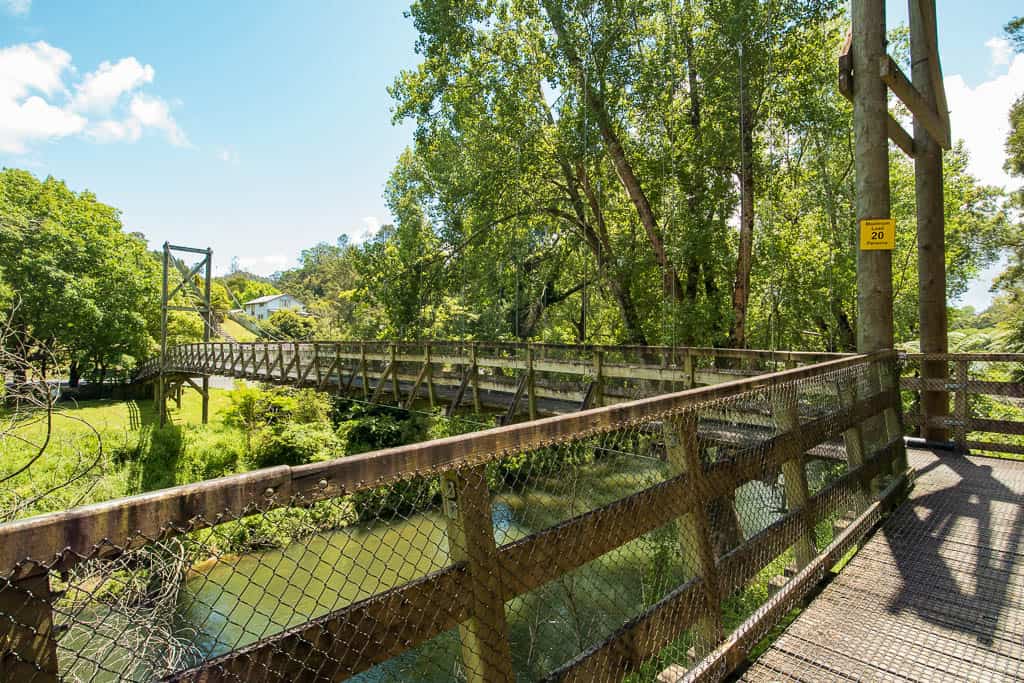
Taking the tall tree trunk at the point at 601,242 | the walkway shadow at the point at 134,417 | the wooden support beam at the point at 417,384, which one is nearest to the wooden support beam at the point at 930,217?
the tall tree trunk at the point at 601,242

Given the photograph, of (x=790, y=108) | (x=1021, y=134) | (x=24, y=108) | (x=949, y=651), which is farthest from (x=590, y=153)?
(x=24, y=108)

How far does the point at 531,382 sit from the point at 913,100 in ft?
14.3

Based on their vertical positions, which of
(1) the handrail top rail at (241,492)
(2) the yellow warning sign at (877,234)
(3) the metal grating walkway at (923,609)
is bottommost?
(3) the metal grating walkway at (923,609)

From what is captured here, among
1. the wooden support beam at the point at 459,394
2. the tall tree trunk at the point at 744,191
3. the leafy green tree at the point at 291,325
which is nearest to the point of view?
the wooden support beam at the point at 459,394

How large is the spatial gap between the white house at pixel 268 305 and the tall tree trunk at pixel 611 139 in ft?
166

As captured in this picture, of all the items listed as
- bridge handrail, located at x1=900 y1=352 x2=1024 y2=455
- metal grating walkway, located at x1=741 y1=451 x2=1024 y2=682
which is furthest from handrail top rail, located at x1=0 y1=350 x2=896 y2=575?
bridge handrail, located at x1=900 y1=352 x2=1024 y2=455

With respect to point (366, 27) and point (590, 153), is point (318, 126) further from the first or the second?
point (590, 153)

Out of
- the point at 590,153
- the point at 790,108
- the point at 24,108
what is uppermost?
the point at 24,108

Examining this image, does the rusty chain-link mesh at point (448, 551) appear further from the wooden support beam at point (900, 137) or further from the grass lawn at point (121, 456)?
the grass lawn at point (121, 456)

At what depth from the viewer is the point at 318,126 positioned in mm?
21562

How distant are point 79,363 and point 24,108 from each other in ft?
130

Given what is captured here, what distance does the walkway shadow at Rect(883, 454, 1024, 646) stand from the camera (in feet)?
7.04

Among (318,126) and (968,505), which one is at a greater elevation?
(318,126)

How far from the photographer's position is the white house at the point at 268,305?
5556cm
